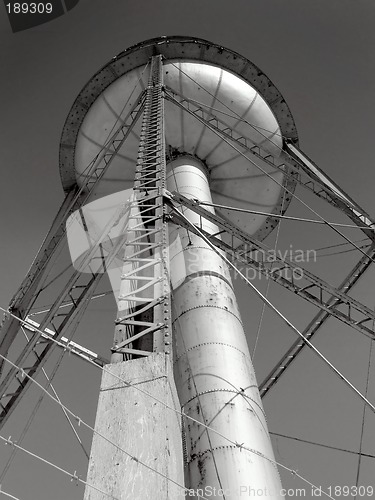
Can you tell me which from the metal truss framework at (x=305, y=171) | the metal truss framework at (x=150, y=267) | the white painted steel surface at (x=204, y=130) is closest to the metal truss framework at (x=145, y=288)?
the metal truss framework at (x=150, y=267)

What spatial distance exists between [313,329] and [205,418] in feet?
21.0

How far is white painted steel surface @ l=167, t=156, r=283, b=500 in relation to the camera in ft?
19.4

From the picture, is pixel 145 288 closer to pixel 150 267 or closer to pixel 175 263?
pixel 150 267

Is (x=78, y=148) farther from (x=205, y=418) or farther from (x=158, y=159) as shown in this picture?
(x=205, y=418)

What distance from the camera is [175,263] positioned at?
8891 millimetres

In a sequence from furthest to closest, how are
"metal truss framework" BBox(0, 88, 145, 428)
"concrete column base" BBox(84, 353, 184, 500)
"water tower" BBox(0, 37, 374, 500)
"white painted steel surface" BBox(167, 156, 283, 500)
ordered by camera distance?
"metal truss framework" BBox(0, 88, 145, 428) < "white painted steel surface" BBox(167, 156, 283, 500) < "water tower" BBox(0, 37, 374, 500) < "concrete column base" BBox(84, 353, 184, 500)

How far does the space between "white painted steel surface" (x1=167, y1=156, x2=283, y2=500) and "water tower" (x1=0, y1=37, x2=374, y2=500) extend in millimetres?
20

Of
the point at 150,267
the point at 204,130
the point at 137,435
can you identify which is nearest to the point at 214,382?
the point at 150,267

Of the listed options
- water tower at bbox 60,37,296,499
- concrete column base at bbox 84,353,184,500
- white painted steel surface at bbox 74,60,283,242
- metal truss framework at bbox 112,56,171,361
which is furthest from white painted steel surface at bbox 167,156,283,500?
white painted steel surface at bbox 74,60,283,242

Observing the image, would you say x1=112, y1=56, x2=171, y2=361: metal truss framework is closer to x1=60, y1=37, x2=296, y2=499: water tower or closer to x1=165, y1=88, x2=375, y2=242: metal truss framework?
x1=60, y1=37, x2=296, y2=499: water tower

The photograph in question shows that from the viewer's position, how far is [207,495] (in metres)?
5.79

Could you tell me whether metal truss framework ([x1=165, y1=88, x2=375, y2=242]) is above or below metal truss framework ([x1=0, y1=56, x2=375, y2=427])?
above

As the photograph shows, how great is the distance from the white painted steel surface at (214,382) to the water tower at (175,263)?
20mm

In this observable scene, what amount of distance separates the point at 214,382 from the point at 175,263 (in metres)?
2.64
